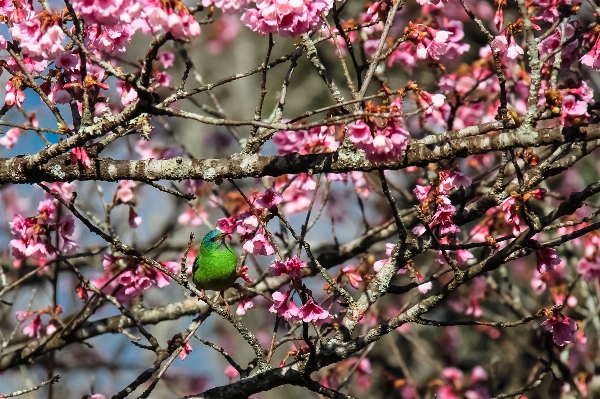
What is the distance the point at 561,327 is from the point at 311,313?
1092 mm

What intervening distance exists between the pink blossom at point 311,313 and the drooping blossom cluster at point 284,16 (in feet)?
3.49

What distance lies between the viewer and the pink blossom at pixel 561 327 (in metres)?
2.84

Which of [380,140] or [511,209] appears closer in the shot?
[380,140]

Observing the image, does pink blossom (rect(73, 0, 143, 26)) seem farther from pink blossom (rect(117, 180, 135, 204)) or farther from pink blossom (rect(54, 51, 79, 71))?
pink blossom (rect(117, 180, 135, 204))

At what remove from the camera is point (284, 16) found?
2291 mm

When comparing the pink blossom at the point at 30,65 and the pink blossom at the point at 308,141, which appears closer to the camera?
the pink blossom at the point at 30,65

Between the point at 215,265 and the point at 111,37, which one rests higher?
the point at 111,37

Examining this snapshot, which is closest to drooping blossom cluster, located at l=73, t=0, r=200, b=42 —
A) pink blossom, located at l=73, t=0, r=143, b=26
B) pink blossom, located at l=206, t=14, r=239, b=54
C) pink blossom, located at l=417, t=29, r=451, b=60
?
pink blossom, located at l=73, t=0, r=143, b=26

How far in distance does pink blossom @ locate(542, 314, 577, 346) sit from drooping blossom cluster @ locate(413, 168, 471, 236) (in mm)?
558

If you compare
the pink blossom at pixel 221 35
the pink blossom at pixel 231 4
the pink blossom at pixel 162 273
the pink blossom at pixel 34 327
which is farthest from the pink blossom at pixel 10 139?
the pink blossom at pixel 221 35

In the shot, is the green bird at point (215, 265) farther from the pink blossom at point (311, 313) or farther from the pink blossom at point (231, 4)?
the pink blossom at point (231, 4)

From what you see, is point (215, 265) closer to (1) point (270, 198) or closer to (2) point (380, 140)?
(1) point (270, 198)

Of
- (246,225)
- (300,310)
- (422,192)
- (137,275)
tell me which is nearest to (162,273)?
(137,275)

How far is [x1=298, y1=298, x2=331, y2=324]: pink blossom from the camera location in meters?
2.68
